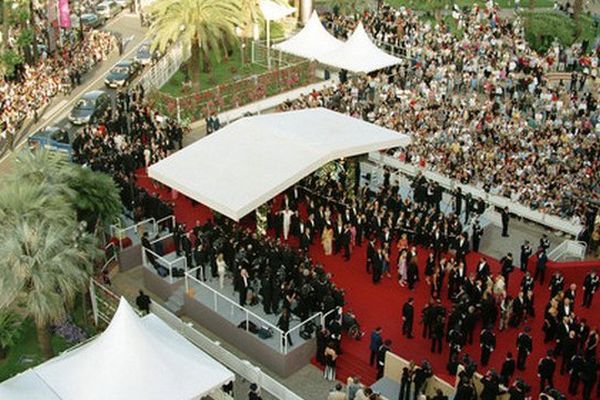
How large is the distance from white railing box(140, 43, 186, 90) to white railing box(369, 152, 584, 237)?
12.7 meters

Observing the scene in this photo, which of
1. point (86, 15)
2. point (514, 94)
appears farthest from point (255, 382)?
point (86, 15)

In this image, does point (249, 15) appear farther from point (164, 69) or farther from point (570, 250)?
point (570, 250)

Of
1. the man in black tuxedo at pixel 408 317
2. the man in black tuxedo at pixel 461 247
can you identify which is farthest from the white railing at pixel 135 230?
the man in black tuxedo at pixel 461 247

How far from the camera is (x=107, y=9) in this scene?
5244 centimetres

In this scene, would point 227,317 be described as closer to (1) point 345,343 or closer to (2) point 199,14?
(1) point 345,343

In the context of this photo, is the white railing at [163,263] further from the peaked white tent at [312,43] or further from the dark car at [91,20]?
the dark car at [91,20]

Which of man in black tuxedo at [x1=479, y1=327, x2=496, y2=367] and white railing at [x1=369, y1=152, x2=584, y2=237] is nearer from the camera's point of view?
man in black tuxedo at [x1=479, y1=327, x2=496, y2=367]

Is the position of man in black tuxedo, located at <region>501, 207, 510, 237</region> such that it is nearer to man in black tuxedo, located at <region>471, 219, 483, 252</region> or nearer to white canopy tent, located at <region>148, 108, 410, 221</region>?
man in black tuxedo, located at <region>471, 219, 483, 252</region>

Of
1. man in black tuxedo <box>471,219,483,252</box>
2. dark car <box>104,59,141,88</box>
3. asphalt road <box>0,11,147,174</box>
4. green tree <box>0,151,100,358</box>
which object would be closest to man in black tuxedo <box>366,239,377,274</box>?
man in black tuxedo <box>471,219,483,252</box>

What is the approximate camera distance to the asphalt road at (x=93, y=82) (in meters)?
34.6

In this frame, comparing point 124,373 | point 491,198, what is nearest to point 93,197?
point 124,373

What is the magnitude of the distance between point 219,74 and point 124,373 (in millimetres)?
27034

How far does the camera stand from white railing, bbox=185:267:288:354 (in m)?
18.7

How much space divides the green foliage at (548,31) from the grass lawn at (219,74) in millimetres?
15831
